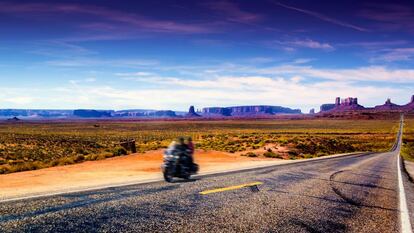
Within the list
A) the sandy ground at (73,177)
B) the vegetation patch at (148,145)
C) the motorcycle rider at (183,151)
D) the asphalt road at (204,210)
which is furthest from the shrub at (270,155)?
the asphalt road at (204,210)

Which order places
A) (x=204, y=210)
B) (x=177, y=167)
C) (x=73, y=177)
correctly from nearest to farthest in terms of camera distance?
(x=204, y=210), (x=177, y=167), (x=73, y=177)

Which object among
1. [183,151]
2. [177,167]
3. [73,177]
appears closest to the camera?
[177,167]

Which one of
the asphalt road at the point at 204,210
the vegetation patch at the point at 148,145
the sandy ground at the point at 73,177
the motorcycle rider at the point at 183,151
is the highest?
the motorcycle rider at the point at 183,151

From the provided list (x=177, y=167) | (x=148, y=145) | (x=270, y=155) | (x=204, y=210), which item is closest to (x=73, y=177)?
(x=177, y=167)

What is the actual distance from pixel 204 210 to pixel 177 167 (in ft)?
14.4

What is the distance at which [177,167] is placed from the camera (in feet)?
35.6

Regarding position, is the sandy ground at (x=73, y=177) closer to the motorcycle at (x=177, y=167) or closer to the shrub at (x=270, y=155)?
the motorcycle at (x=177, y=167)

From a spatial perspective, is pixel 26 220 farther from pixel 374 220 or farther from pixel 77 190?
pixel 374 220

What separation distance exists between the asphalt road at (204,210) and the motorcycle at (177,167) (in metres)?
1.04

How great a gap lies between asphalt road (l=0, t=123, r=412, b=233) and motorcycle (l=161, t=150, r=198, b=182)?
1.04 meters

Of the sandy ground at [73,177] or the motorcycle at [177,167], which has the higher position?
the motorcycle at [177,167]

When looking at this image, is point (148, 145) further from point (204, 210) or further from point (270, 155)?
point (204, 210)

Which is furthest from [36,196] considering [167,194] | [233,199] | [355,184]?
[355,184]

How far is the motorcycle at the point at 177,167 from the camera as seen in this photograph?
1084cm
